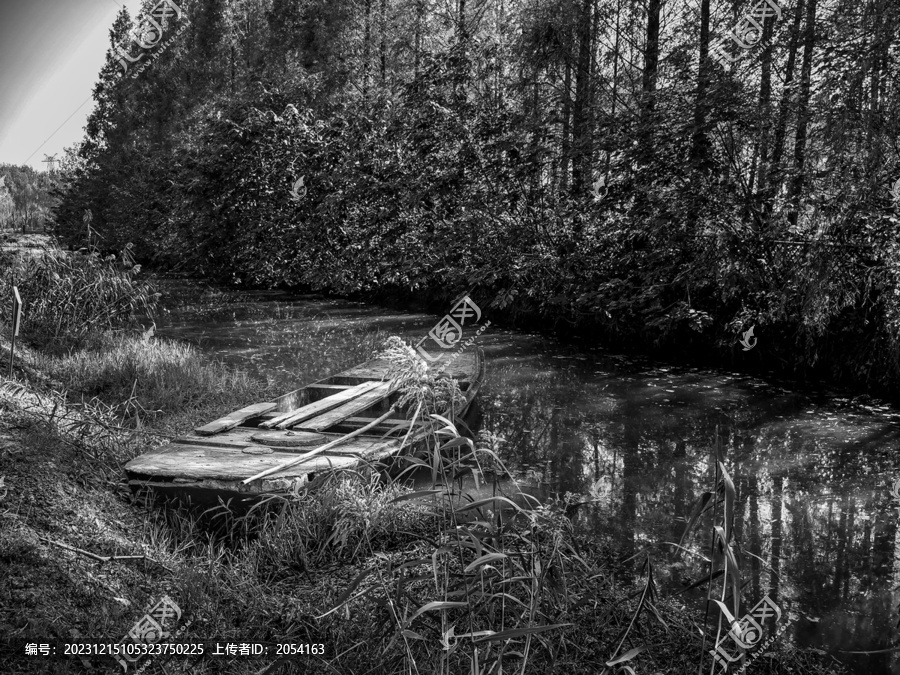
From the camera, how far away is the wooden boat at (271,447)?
11.1 feet

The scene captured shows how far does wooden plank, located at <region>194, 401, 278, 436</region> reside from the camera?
14.1 feet

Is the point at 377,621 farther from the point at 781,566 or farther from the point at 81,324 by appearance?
the point at 81,324

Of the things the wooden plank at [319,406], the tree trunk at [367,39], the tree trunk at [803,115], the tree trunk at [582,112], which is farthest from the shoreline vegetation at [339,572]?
the tree trunk at [367,39]

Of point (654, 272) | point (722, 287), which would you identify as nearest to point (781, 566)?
point (722, 287)

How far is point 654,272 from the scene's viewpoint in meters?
8.43

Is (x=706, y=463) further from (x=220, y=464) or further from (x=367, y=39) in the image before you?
(x=367, y=39)

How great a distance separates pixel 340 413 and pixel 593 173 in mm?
6050

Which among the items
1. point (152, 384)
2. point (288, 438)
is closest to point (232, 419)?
point (288, 438)

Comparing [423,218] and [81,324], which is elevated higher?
[423,218]

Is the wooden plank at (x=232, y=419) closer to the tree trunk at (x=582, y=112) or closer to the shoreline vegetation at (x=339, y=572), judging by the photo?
the shoreline vegetation at (x=339, y=572)

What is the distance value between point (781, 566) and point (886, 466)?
2052 millimetres

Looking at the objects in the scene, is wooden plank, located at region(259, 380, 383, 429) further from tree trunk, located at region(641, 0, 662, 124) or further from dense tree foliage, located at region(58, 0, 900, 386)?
tree trunk, located at region(641, 0, 662, 124)

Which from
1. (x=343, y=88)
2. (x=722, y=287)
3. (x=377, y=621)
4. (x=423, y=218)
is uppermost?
(x=343, y=88)

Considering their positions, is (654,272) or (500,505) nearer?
(500,505)
